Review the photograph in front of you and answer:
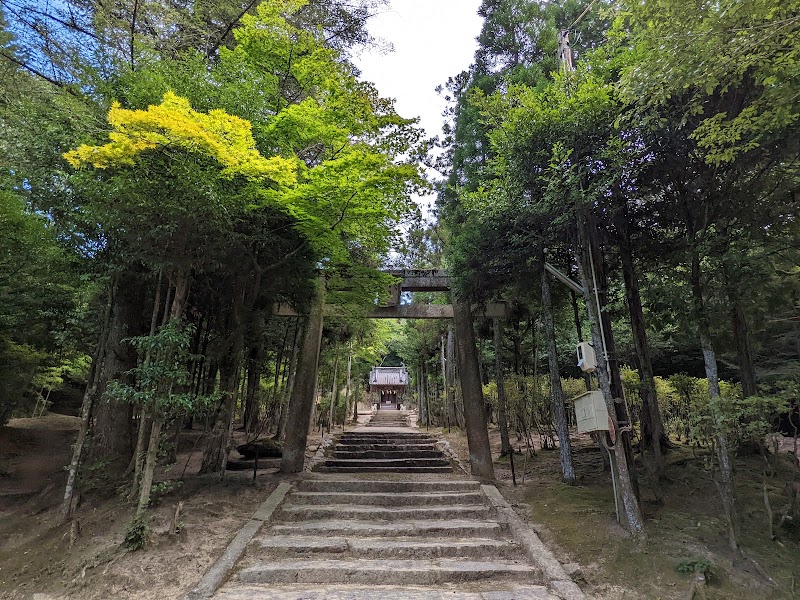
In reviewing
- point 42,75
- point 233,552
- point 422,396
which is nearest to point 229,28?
point 42,75

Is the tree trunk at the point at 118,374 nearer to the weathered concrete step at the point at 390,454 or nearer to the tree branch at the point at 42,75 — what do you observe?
the tree branch at the point at 42,75

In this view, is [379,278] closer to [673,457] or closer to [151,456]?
[151,456]

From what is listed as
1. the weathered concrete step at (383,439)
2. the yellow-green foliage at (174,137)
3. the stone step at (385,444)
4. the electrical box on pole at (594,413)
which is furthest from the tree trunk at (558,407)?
the yellow-green foliage at (174,137)

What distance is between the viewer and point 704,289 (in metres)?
5.90

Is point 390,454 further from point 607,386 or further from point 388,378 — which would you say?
point 388,378

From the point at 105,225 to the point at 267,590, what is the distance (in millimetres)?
4717

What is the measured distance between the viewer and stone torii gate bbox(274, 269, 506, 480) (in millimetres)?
7789

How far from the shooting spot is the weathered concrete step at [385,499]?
644cm

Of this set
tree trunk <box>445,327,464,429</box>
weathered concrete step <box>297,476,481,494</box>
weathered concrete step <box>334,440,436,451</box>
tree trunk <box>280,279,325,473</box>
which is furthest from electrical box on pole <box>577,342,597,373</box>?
tree trunk <box>445,327,464,429</box>

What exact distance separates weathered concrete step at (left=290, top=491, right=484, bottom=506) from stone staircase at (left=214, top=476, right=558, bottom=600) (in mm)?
15

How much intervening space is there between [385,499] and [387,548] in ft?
5.23

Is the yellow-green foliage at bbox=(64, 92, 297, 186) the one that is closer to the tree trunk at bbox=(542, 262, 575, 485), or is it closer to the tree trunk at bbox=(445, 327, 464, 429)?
the tree trunk at bbox=(542, 262, 575, 485)

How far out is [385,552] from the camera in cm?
488

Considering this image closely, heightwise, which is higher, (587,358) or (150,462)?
(587,358)
